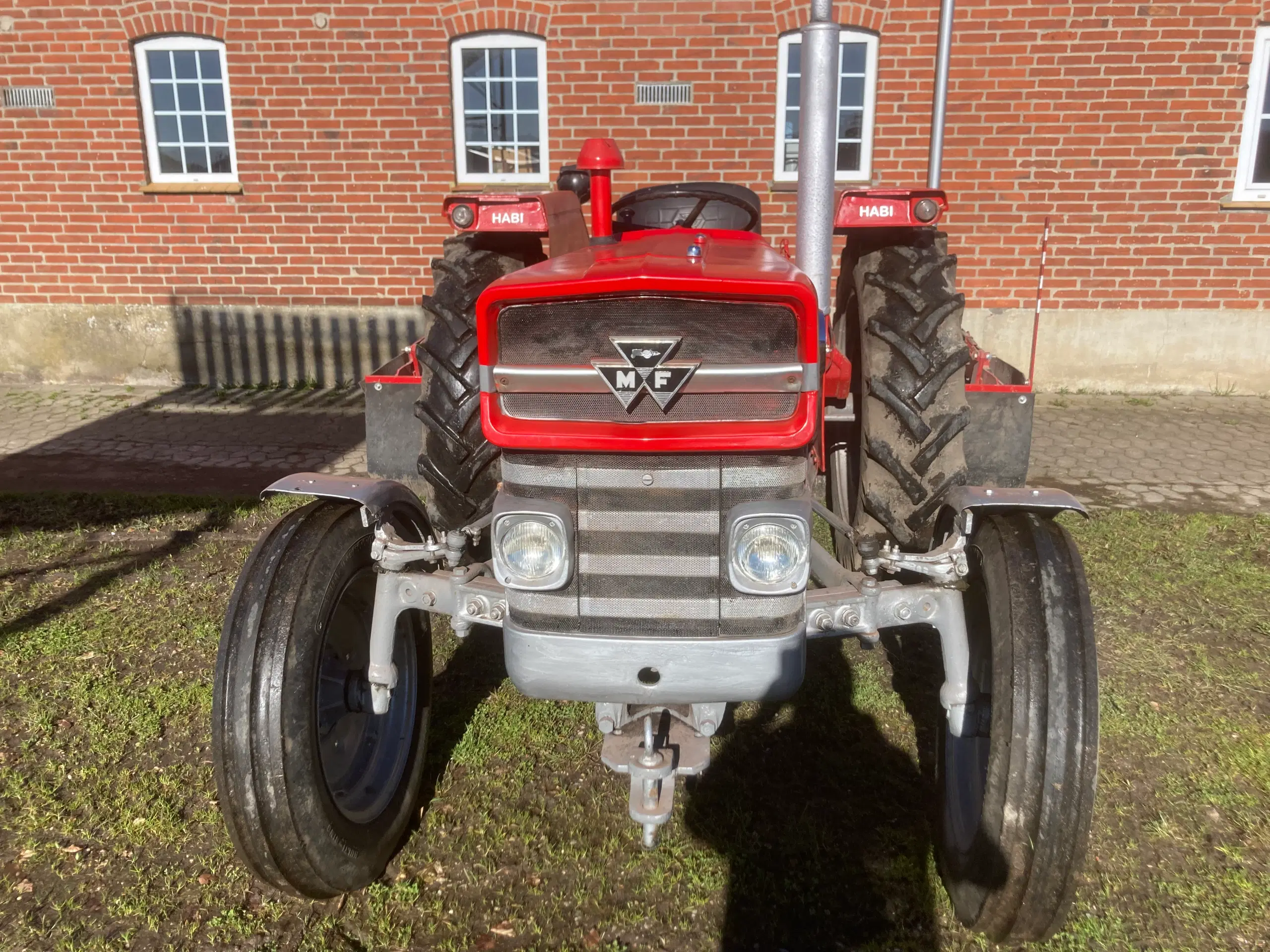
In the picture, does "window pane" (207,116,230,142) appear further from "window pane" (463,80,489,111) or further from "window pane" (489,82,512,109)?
"window pane" (489,82,512,109)

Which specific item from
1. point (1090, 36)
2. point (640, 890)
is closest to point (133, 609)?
point (640, 890)

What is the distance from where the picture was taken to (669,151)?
808 centimetres

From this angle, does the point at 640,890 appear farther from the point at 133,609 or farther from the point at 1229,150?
the point at 1229,150

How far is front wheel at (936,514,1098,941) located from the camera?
2197mm

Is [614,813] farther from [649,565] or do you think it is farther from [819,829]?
[649,565]

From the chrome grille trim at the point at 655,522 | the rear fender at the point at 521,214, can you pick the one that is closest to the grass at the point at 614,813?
the chrome grille trim at the point at 655,522

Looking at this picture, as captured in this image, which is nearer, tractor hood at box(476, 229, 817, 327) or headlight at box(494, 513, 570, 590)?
tractor hood at box(476, 229, 817, 327)

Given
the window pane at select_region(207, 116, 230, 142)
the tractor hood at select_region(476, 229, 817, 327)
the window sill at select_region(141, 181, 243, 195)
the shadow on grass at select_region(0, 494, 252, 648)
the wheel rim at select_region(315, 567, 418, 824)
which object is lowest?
the shadow on grass at select_region(0, 494, 252, 648)

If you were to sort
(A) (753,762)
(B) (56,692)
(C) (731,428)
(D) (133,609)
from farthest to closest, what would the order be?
1. (D) (133,609)
2. (B) (56,692)
3. (A) (753,762)
4. (C) (731,428)

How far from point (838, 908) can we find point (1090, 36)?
7371mm

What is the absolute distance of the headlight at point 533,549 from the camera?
2215 millimetres

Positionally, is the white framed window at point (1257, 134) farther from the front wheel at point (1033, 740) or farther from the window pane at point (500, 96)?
the front wheel at point (1033, 740)

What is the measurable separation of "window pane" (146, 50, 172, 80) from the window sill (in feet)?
2.88

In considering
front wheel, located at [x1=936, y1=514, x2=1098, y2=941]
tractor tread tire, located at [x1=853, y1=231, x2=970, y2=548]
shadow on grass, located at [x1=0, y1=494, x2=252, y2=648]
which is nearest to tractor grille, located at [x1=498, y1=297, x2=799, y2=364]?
front wheel, located at [x1=936, y1=514, x2=1098, y2=941]
